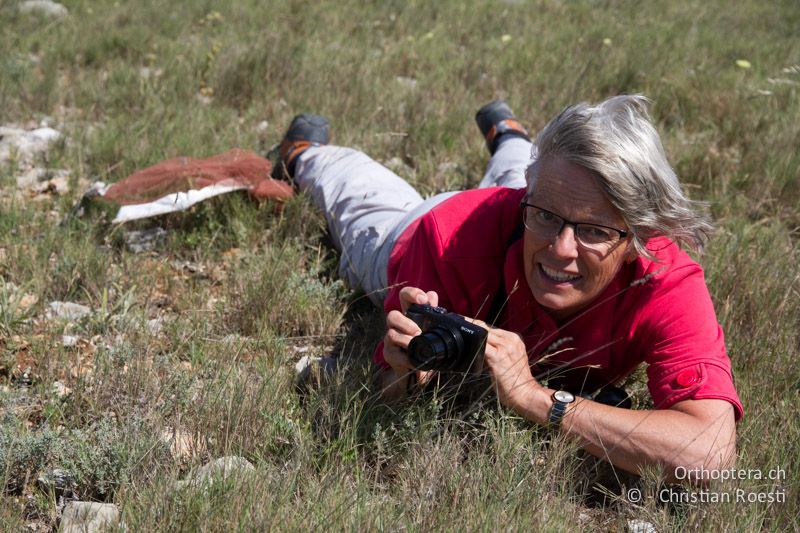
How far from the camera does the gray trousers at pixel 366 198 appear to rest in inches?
142

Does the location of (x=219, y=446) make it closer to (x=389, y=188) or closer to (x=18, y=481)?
(x=18, y=481)

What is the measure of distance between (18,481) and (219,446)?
58 cm

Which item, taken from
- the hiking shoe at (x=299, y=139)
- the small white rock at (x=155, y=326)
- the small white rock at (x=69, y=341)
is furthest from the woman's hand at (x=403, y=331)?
the hiking shoe at (x=299, y=139)

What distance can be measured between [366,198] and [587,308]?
1.62 m

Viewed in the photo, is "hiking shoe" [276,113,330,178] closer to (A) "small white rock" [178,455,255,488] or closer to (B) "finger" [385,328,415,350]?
(B) "finger" [385,328,415,350]

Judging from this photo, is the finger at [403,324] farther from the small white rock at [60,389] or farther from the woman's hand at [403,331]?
the small white rock at [60,389]

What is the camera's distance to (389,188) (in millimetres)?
4180

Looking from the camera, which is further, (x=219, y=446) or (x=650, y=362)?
(x=650, y=362)

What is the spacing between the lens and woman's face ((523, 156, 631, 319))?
2459 mm

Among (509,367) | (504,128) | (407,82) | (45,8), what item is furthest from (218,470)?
(45,8)

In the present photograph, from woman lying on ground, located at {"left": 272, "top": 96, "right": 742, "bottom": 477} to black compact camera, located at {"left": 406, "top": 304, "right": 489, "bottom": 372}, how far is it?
0.26 ft

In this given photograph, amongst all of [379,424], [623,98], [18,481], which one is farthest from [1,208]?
[623,98]

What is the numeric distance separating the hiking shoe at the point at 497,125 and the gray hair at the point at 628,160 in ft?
7.00

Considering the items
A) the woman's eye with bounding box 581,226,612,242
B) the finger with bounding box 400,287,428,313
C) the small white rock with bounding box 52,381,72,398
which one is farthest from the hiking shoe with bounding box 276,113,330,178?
the woman's eye with bounding box 581,226,612,242
